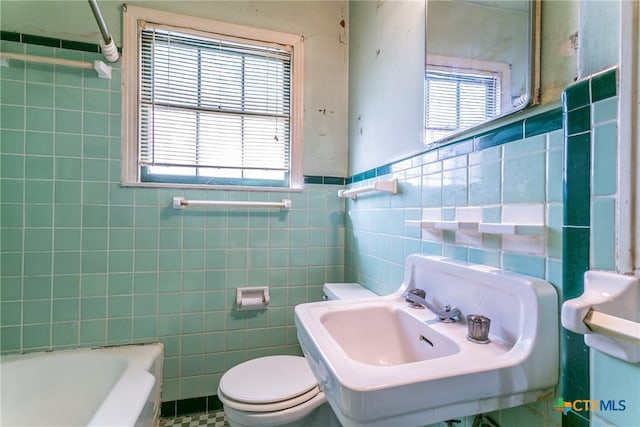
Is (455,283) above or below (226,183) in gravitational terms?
below

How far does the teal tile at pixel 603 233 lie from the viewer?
0.49 metres

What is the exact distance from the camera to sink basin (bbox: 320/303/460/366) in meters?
0.85

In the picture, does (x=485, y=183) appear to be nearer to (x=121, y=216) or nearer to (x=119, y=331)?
(x=121, y=216)

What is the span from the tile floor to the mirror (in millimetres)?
1702

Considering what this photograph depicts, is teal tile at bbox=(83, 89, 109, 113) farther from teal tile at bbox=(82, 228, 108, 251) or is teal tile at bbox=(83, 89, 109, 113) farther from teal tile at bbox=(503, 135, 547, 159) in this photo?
teal tile at bbox=(503, 135, 547, 159)

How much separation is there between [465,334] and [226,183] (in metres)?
1.37

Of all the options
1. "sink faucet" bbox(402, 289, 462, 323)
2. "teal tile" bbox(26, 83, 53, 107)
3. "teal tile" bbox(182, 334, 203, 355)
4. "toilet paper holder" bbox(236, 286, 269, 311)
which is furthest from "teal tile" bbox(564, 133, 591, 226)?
"teal tile" bbox(26, 83, 53, 107)

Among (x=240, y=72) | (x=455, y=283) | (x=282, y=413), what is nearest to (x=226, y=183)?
(x=240, y=72)

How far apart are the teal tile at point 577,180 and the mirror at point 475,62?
0.56 feet

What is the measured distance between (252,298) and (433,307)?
1083mm

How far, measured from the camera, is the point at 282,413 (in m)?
1.04

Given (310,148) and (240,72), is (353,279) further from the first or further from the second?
(240,72)

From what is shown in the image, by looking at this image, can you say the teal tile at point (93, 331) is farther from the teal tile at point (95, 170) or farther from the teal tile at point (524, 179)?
the teal tile at point (524, 179)

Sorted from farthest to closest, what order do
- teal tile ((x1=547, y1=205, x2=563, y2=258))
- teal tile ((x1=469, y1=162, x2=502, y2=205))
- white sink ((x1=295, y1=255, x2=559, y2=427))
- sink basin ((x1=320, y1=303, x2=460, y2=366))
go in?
sink basin ((x1=320, y1=303, x2=460, y2=366)) < teal tile ((x1=469, y1=162, x2=502, y2=205)) < teal tile ((x1=547, y1=205, x2=563, y2=258)) < white sink ((x1=295, y1=255, x2=559, y2=427))
